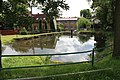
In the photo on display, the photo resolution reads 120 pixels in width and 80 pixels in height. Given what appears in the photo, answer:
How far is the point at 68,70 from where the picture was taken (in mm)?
7871

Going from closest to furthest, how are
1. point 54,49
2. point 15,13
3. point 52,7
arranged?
1. point 52,7
2. point 15,13
3. point 54,49

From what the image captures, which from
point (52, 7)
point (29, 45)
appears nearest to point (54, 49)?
point (29, 45)

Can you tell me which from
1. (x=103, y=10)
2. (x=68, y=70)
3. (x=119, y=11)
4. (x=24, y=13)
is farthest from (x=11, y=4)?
(x=103, y=10)

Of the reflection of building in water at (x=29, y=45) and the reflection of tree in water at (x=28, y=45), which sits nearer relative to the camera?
the reflection of tree in water at (x=28, y=45)

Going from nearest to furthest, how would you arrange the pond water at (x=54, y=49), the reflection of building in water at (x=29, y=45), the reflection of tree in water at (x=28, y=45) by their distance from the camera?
1. the pond water at (x=54, y=49)
2. the reflection of tree in water at (x=28, y=45)
3. the reflection of building in water at (x=29, y=45)

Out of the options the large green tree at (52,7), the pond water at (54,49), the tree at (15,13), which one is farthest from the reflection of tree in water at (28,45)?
the large green tree at (52,7)

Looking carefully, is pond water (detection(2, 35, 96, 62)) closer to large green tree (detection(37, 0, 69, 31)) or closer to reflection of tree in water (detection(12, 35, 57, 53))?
reflection of tree in water (detection(12, 35, 57, 53))

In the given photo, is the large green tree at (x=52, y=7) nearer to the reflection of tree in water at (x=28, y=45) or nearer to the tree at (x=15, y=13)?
the tree at (x=15, y=13)

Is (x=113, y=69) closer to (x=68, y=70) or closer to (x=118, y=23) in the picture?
(x=68, y=70)

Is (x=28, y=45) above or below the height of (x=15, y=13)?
below

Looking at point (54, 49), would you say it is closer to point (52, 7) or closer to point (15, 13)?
point (15, 13)

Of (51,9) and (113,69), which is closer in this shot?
(51,9)

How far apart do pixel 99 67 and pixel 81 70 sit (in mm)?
756

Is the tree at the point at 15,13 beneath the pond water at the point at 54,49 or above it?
above
